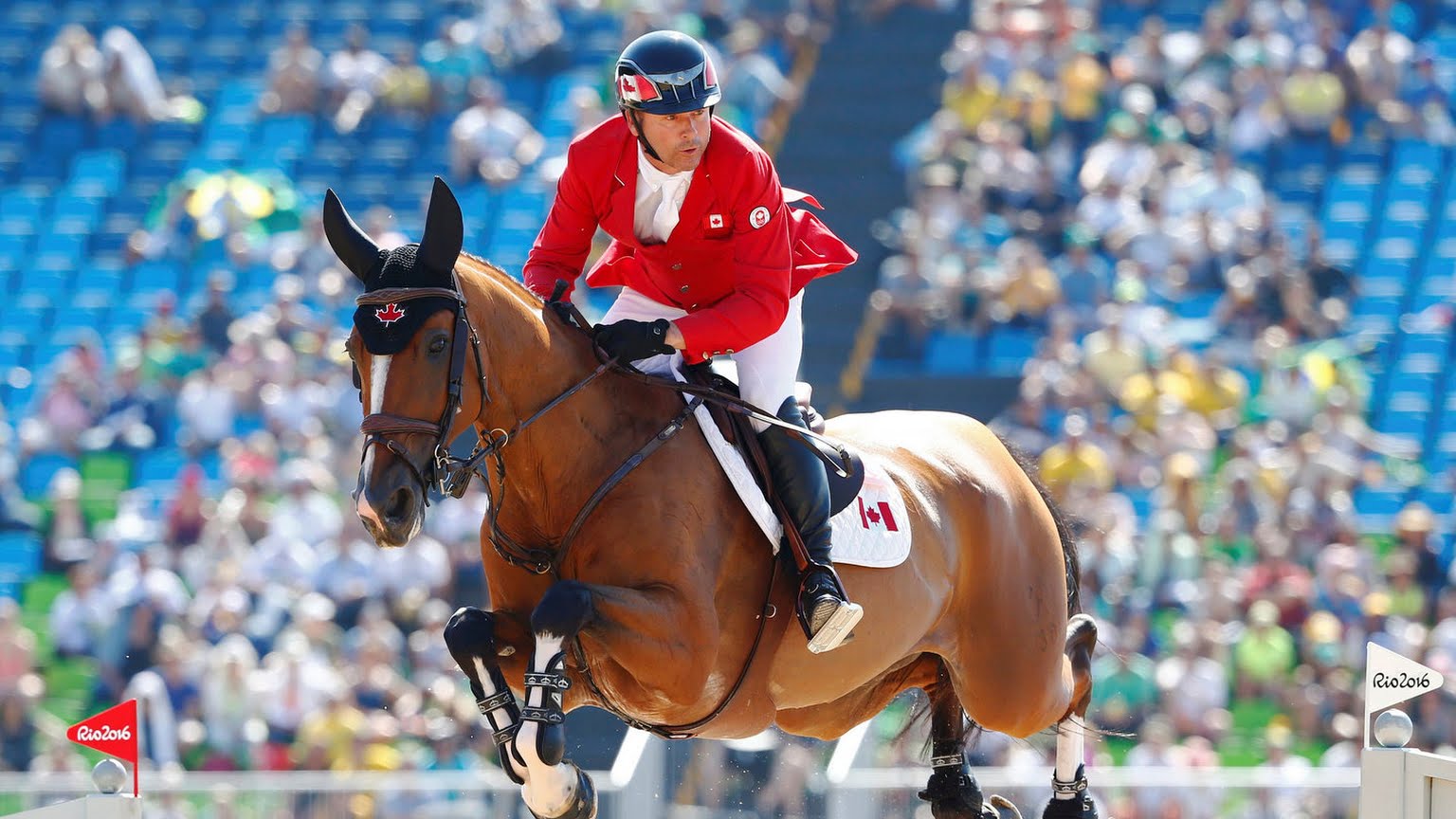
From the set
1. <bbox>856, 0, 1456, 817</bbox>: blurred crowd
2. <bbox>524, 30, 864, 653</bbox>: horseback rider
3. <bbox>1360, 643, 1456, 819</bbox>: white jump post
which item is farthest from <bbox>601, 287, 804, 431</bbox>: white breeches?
<bbox>856, 0, 1456, 817</bbox>: blurred crowd

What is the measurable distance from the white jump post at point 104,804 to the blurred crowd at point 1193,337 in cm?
467

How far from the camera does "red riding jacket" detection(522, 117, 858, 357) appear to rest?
5594 millimetres

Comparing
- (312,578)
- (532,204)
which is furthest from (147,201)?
(312,578)

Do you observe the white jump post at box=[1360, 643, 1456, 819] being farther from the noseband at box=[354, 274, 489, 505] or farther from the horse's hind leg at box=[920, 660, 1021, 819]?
the noseband at box=[354, 274, 489, 505]

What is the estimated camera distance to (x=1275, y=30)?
1641cm

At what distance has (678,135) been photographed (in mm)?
5469

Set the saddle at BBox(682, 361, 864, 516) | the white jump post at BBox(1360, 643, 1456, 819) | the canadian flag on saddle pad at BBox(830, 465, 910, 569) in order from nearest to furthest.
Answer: the white jump post at BBox(1360, 643, 1456, 819) → the saddle at BBox(682, 361, 864, 516) → the canadian flag on saddle pad at BBox(830, 465, 910, 569)

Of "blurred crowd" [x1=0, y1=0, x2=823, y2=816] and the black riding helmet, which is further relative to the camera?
"blurred crowd" [x1=0, y1=0, x2=823, y2=816]

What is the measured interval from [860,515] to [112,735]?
2.27 metres

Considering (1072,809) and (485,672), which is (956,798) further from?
(485,672)

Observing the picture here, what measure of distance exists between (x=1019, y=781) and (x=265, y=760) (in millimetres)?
4618

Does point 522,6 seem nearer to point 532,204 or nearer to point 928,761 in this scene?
point 532,204

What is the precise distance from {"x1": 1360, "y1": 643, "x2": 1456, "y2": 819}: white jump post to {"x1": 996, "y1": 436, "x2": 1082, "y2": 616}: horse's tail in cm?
155

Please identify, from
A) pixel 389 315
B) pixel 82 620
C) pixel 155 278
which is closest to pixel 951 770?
pixel 389 315
